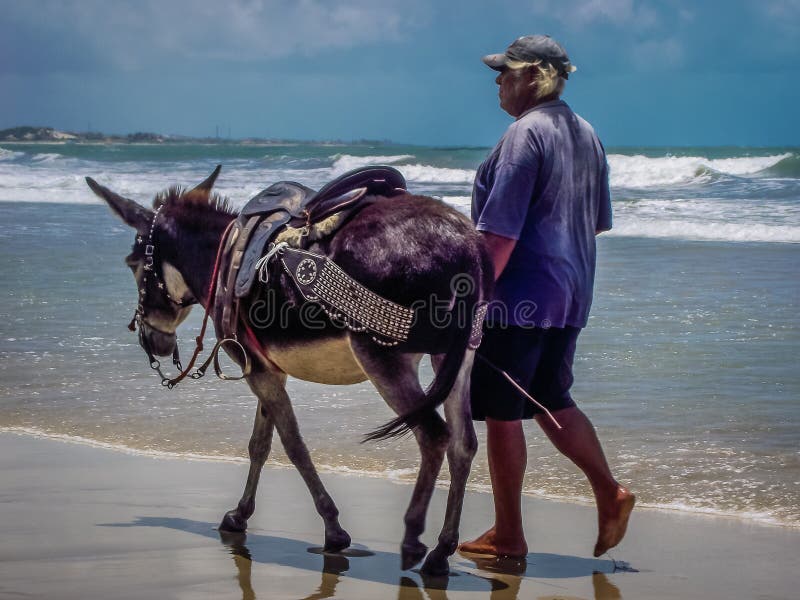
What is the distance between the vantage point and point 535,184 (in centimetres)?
389

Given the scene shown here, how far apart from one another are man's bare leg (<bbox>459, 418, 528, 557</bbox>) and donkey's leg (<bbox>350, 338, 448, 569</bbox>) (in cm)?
32

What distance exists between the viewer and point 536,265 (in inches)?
155

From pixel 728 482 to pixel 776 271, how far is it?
7979 millimetres

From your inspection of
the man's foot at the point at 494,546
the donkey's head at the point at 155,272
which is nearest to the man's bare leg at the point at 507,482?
the man's foot at the point at 494,546

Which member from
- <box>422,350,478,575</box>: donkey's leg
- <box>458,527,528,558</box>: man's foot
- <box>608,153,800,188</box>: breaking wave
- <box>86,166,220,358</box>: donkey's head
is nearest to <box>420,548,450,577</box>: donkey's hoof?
<box>422,350,478,575</box>: donkey's leg

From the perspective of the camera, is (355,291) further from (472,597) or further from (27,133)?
(27,133)

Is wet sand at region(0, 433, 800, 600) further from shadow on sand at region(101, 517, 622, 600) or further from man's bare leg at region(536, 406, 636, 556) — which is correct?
man's bare leg at region(536, 406, 636, 556)

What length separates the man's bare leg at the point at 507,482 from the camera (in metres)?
4.10

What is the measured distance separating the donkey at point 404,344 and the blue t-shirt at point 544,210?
18cm

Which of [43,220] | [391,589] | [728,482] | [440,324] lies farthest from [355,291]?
[43,220]

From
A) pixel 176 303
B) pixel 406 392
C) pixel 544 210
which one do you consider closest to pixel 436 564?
pixel 406 392

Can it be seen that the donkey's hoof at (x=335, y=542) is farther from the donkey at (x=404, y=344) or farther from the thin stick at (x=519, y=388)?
the thin stick at (x=519, y=388)

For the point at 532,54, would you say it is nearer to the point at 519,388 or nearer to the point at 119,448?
the point at 519,388

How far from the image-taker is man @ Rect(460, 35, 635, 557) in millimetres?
3846
